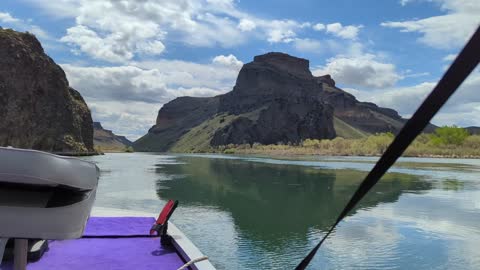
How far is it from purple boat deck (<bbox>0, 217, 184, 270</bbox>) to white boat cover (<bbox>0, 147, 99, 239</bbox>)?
4402 millimetres

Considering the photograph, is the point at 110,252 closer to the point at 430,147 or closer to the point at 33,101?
the point at 33,101

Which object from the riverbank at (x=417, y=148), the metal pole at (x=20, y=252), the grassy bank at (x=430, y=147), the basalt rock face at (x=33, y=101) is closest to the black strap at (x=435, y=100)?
the metal pole at (x=20, y=252)

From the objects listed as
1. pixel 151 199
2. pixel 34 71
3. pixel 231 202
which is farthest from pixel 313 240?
pixel 34 71

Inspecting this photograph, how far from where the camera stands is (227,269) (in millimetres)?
14703

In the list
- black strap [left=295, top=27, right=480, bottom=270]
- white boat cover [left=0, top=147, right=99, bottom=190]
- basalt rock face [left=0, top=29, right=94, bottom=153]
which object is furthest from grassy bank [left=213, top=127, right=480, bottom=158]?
black strap [left=295, top=27, right=480, bottom=270]

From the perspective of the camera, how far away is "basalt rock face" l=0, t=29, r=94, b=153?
4370 inches

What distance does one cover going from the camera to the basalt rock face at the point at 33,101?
364ft

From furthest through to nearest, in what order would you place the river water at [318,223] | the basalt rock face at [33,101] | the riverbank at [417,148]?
1. the riverbank at [417,148]
2. the basalt rock face at [33,101]
3. the river water at [318,223]

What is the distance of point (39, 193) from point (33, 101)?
130 metres

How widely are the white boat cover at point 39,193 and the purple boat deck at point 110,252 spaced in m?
4.40

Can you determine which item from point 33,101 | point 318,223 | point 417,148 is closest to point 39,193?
point 318,223

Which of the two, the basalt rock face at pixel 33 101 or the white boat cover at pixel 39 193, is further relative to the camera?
the basalt rock face at pixel 33 101

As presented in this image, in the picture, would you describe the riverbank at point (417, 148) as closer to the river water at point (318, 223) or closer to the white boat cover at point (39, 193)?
the river water at point (318, 223)

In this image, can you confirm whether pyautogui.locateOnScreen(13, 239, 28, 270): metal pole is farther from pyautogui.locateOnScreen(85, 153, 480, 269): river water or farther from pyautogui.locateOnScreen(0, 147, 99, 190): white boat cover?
pyautogui.locateOnScreen(85, 153, 480, 269): river water
